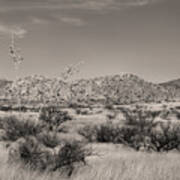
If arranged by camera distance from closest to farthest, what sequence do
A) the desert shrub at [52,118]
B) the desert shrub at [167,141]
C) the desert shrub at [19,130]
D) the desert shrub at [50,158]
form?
1. the desert shrub at [50,158]
2. the desert shrub at [167,141]
3. the desert shrub at [19,130]
4. the desert shrub at [52,118]

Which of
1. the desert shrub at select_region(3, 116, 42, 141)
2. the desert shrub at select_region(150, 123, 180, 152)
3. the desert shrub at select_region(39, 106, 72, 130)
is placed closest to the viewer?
the desert shrub at select_region(150, 123, 180, 152)

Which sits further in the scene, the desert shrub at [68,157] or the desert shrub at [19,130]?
the desert shrub at [19,130]

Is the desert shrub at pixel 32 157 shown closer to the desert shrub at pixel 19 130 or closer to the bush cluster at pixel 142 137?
the bush cluster at pixel 142 137

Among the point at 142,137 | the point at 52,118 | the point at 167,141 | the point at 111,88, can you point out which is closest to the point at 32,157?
the point at 167,141

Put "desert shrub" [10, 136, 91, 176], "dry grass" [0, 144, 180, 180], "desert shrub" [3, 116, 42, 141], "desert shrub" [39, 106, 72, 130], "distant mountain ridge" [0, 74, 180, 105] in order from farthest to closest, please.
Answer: "distant mountain ridge" [0, 74, 180, 105], "desert shrub" [39, 106, 72, 130], "desert shrub" [3, 116, 42, 141], "desert shrub" [10, 136, 91, 176], "dry grass" [0, 144, 180, 180]

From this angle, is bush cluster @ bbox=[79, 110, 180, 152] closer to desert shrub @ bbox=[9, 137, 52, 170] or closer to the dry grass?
the dry grass

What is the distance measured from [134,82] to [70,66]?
80069mm

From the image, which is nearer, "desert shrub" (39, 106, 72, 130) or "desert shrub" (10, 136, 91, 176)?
"desert shrub" (10, 136, 91, 176)

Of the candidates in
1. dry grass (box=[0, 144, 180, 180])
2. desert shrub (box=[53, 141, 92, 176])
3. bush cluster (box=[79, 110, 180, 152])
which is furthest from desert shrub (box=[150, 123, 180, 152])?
desert shrub (box=[53, 141, 92, 176])

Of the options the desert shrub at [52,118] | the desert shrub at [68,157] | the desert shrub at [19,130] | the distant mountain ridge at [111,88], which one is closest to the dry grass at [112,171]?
the desert shrub at [68,157]

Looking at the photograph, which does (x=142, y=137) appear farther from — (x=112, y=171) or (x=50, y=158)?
(x=50, y=158)

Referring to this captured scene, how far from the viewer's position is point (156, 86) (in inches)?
4188

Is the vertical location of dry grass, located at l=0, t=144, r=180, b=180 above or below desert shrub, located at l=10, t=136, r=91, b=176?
below

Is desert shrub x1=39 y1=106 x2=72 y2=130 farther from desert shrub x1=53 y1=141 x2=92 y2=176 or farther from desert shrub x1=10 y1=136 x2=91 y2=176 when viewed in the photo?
desert shrub x1=53 y1=141 x2=92 y2=176
